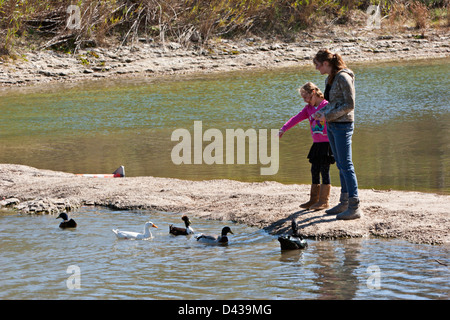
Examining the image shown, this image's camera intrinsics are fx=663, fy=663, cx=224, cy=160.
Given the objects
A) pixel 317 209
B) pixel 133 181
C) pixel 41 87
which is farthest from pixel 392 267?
pixel 41 87

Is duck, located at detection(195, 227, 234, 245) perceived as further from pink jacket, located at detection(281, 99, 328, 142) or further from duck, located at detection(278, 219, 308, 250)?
pink jacket, located at detection(281, 99, 328, 142)

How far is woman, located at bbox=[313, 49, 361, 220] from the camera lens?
23.0ft

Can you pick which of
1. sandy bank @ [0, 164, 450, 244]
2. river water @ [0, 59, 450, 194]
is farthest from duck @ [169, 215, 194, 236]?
river water @ [0, 59, 450, 194]

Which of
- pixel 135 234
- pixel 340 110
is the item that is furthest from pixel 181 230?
pixel 340 110

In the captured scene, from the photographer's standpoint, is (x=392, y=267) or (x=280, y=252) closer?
(x=392, y=267)

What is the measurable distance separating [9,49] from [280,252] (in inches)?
963

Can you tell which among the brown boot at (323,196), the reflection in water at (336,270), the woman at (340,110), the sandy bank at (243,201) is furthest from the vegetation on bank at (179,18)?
the reflection in water at (336,270)

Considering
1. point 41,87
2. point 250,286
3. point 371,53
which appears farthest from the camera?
point 371,53

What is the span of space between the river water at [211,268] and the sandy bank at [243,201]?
248mm

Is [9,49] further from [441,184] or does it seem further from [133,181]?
[441,184]

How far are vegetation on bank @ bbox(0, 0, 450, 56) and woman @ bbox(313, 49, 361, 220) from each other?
79.0 ft

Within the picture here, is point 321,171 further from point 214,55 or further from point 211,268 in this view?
point 214,55
